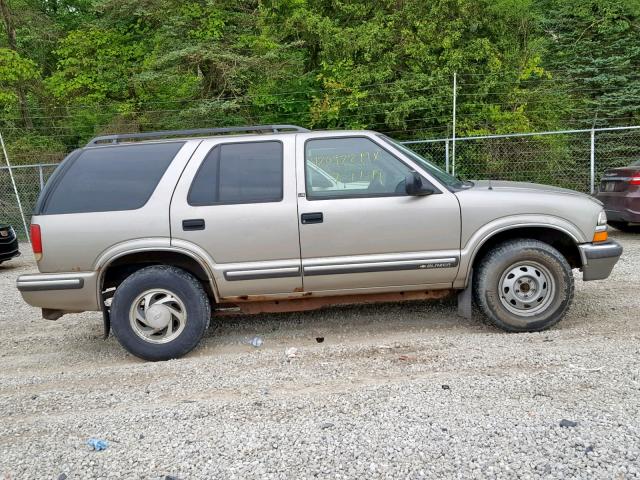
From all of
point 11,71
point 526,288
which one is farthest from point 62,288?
point 11,71

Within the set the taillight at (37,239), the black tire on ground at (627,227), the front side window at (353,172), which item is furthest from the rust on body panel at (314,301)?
the black tire on ground at (627,227)

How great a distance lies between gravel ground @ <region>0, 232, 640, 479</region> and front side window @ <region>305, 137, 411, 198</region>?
134 centimetres

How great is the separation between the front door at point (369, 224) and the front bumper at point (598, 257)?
113cm

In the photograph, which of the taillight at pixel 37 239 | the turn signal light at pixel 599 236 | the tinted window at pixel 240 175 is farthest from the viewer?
the turn signal light at pixel 599 236

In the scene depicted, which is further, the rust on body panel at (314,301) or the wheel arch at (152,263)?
the rust on body panel at (314,301)

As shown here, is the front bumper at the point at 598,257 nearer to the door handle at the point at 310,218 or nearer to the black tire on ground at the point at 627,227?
the door handle at the point at 310,218

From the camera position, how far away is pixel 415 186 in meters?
4.34

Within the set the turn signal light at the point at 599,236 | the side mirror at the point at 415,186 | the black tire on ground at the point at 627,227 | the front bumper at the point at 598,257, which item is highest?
the side mirror at the point at 415,186

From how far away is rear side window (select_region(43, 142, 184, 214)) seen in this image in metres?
4.37

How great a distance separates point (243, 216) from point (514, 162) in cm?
959

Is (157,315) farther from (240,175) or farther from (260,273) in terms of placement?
(240,175)

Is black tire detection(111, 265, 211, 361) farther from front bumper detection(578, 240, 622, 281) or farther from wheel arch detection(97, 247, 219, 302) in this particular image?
front bumper detection(578, 240, 622, 281)

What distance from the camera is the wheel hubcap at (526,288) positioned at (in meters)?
4.50

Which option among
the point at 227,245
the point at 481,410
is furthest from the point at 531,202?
the point at 227,245
